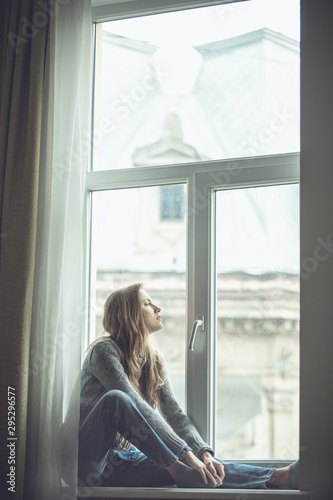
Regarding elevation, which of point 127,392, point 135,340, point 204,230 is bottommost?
point 127,392

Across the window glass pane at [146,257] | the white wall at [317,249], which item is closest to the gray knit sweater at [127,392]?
the window glass pane at [146,257]

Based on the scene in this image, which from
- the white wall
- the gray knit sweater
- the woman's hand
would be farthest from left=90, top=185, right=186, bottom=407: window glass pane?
the white wall

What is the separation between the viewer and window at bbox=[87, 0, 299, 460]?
2125 millimetres

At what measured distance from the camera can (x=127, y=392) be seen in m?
2.02

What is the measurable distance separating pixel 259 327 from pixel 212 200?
0.51 m

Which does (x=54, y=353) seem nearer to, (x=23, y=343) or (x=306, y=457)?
(x=23, y=343)

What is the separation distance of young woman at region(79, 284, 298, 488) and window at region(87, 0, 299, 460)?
0.10 m

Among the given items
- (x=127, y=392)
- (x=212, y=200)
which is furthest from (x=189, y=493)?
(x=212, y=200)

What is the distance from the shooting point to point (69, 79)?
222 centimetres

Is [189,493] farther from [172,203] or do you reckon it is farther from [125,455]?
[172,203]

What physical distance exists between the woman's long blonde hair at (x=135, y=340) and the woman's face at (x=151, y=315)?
0.02 m

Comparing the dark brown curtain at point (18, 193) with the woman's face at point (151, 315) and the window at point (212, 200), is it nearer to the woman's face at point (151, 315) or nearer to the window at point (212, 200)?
the window at point (212, 200)

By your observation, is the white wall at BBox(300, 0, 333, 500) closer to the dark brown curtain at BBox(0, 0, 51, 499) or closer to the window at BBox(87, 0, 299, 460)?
the window at BBox(87, 0, 299, 460)

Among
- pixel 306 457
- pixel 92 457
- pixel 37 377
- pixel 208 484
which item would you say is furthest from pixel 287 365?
pixel 37 377
